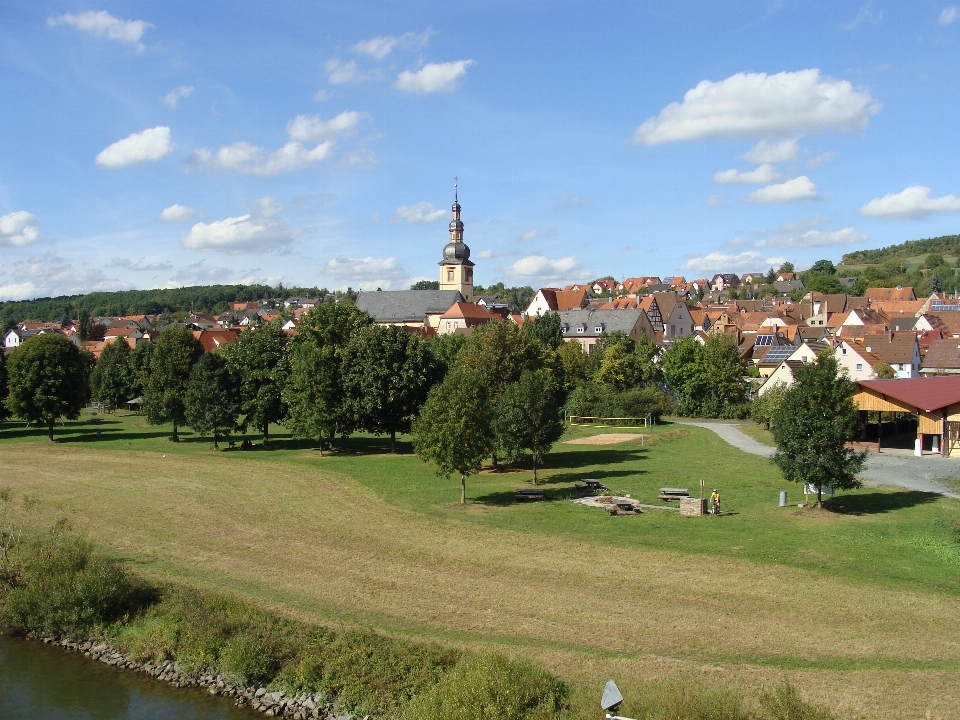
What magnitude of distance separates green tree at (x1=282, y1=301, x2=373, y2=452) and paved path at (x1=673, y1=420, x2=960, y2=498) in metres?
22.8

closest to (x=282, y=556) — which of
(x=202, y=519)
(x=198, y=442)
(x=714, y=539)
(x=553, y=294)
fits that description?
(x=202, y=519)

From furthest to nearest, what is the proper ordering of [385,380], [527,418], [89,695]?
[385,380], [527,418], [89,695]

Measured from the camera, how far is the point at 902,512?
2736 centimetres

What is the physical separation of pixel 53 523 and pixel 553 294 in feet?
330

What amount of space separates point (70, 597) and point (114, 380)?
60.9 meters

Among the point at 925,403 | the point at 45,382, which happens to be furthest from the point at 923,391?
the point at 45,382

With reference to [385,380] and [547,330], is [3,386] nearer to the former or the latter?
[385,380]

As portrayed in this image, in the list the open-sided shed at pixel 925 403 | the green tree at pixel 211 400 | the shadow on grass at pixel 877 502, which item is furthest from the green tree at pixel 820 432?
the green tree at pixel 211 400

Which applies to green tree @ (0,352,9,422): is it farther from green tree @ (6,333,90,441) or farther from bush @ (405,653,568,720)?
bush @ (405,653,568,720)

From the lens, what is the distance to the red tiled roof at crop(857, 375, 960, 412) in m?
38.4

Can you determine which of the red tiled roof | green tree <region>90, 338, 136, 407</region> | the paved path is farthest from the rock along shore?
green tree <region>90, 338, 136, 407</region>

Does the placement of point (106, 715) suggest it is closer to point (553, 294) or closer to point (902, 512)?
point (902, 512)

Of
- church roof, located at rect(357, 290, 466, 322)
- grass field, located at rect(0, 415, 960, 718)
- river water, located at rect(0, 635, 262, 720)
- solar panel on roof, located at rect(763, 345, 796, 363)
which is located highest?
church roof, located at rect(357, 290, 466, 322)

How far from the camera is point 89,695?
672 inches
